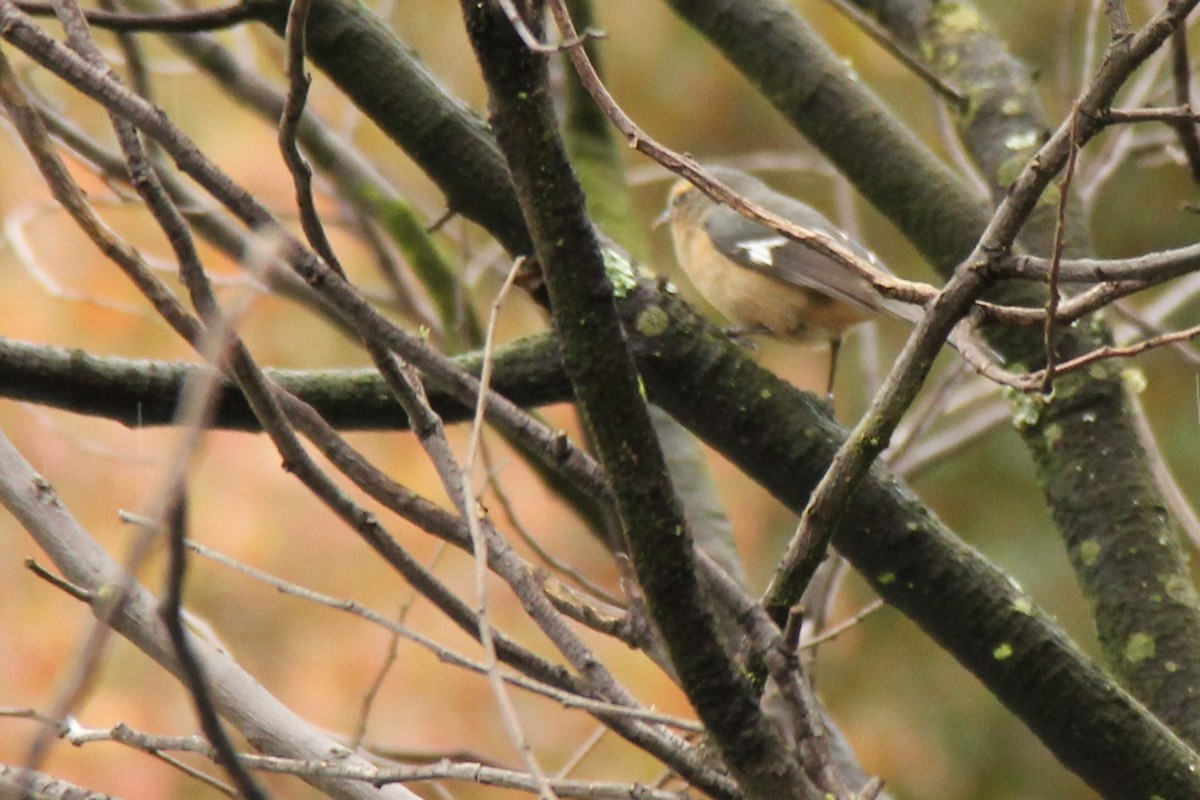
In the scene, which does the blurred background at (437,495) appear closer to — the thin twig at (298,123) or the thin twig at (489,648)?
the thin twig at (298,123)

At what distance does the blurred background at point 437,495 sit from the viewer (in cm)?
477

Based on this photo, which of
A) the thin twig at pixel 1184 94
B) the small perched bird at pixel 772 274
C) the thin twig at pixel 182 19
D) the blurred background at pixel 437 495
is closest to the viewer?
the thin twig at pixel 182 19

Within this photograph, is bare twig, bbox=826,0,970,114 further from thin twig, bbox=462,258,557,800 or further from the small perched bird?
thin twig, bbox=462,258,557,800

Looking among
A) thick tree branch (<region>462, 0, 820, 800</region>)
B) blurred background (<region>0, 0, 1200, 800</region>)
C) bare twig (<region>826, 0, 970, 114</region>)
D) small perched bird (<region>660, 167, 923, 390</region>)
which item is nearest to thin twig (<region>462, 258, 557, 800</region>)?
thick tree branch (<region>462, 0, 820, 800</region>)

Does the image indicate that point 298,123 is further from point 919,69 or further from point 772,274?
point 772,274

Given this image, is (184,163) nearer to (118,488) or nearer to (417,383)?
(417,383)

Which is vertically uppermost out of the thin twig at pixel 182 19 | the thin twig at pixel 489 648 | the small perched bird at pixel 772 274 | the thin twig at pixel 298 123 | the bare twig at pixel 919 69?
the small perched bird at pixel 772 274

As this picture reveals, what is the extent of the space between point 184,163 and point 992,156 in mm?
1852

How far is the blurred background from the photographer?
4.77 meters

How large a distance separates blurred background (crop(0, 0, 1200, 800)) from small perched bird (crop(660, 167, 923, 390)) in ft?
0.92

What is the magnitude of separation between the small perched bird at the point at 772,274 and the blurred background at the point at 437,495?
282 mm

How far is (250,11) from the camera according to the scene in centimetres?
201

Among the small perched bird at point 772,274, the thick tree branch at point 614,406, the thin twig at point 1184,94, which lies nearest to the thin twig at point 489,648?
the thick tree branch at point 614,406

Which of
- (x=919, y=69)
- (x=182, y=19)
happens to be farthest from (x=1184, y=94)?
(x=182, y=19)
